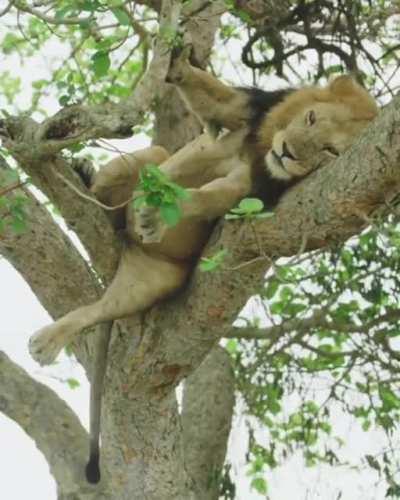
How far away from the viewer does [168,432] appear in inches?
196

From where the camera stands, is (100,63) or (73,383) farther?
(73,383)

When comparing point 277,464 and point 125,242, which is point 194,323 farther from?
point 277,464

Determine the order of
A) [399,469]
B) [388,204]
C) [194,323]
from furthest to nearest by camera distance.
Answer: [399,469], [194,323], [388,204]

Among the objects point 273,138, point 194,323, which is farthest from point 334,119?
point 194,323

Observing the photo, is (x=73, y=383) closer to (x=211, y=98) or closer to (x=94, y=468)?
(x=94, y=468)

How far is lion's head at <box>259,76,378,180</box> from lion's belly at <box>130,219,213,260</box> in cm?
40

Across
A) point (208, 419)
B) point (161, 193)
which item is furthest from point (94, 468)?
point (161, 193)

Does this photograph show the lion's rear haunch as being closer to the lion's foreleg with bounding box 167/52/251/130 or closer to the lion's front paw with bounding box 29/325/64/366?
the lion's front paw with bounding box 29/325/64/366

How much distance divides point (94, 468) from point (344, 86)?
184 cm

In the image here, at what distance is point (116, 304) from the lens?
4.60 m

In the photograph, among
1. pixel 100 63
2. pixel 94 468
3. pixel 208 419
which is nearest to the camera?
pixel 100 63

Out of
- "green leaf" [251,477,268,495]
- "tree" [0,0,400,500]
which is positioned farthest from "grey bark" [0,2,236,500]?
"green leaf" [251,477,268,495]

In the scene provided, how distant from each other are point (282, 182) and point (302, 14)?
123cm

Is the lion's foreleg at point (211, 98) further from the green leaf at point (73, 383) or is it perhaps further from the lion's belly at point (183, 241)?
the green leaf at point (73, 383)
